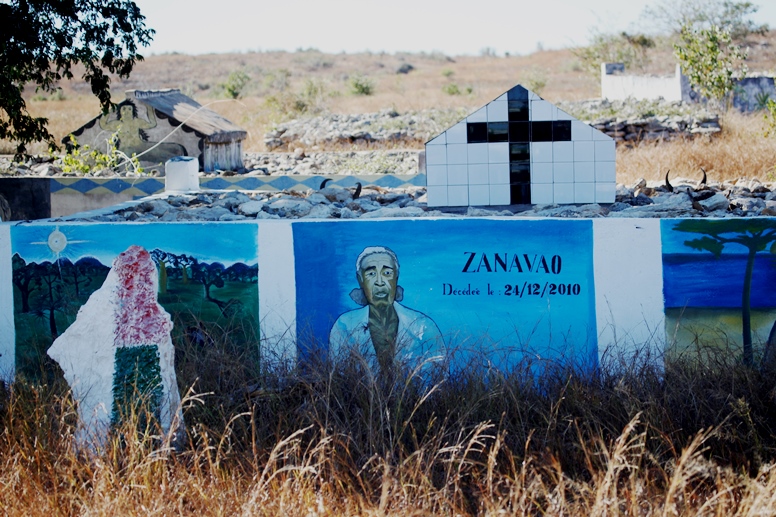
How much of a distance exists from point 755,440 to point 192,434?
289 centimetres

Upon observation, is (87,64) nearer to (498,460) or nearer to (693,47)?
(498,460)

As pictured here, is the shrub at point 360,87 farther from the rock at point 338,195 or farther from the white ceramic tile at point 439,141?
the white ceramic tile at point 439,141

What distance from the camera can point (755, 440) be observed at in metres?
4.36

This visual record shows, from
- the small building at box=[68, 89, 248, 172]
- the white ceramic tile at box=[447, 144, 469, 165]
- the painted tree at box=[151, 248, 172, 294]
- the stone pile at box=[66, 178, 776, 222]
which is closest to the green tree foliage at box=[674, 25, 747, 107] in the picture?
the small building at box=[68, 89, 248, 172]

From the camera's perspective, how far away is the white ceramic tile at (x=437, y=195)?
783 cm

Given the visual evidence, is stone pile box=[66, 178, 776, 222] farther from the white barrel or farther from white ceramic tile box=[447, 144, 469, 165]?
the white barrel

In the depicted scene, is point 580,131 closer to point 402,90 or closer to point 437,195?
point 437,195

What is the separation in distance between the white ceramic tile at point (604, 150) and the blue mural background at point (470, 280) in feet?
6.25

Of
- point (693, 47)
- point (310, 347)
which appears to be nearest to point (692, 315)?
point (310, 347)

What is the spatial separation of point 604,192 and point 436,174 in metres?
1.51

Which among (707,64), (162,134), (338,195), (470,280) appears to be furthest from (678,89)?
(470,280)

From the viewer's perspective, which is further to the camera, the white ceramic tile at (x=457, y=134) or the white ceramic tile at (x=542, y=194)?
the white ceramic tile at (x=542, y=194)

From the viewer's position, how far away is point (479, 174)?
25.7ft

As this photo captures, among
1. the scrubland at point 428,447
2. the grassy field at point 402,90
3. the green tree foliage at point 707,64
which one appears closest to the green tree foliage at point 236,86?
the grassy field at point 402,90
